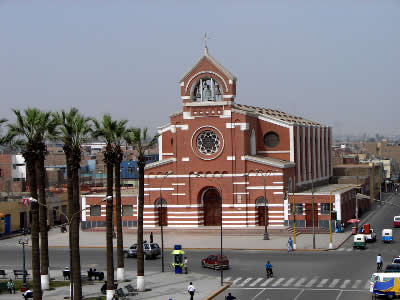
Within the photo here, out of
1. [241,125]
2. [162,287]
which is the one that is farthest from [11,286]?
[241,125]

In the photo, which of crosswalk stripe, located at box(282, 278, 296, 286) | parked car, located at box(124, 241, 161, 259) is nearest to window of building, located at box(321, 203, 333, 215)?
parked car, located at box(124, 241, 161, 259)

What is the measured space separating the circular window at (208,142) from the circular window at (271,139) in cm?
890

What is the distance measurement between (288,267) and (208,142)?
32139 millimetres

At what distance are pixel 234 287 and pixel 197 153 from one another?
39515 millimetres

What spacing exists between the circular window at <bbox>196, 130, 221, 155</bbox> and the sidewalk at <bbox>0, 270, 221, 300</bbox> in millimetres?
32617

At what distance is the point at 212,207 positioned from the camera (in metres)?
94.8

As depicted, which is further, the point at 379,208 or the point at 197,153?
the point at 379,208

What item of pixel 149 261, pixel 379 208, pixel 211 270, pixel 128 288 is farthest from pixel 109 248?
pixel 379 208

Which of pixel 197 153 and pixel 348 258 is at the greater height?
pixel 197 153

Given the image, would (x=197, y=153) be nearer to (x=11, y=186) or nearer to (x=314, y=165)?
(x=314, y=165)

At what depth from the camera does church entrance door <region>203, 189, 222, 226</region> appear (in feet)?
310

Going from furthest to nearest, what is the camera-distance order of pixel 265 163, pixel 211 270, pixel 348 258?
pixel 265 163, pixel 348 258, pixel 211 270

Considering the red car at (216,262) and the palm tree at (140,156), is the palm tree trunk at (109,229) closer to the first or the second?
the palm tree at (140,156)

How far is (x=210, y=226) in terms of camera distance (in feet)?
310
